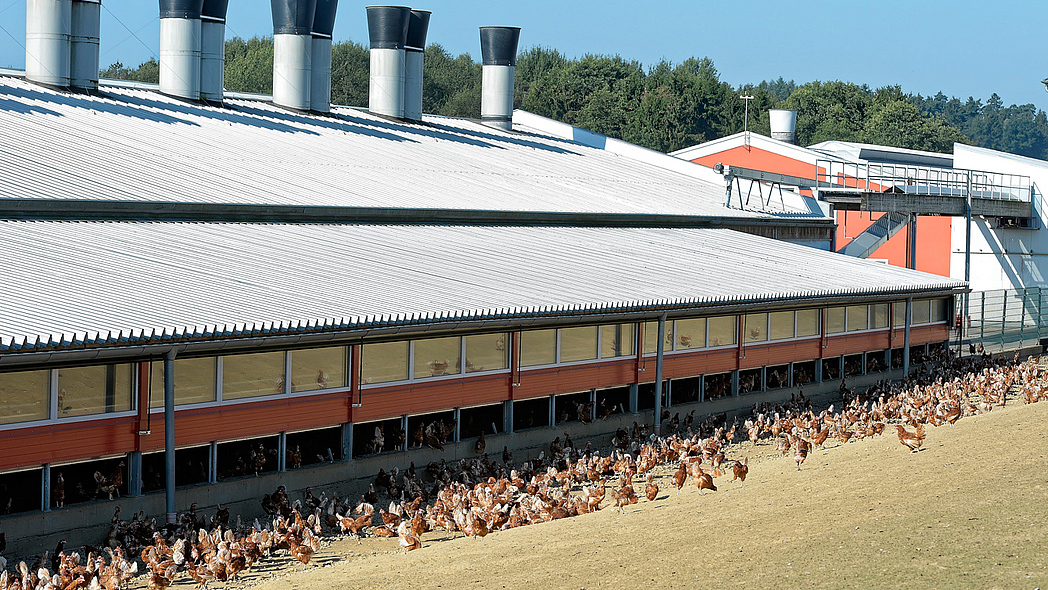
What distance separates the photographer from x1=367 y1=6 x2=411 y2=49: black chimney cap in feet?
130

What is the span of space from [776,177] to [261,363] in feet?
83.4

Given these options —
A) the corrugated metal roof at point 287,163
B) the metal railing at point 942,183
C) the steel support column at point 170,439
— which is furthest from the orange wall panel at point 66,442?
the metal railing at point 942,183

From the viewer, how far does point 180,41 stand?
33375 mm

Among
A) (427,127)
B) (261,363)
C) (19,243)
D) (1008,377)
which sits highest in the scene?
(427,127)

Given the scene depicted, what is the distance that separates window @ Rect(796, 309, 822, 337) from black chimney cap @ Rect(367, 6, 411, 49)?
18076 millimetres

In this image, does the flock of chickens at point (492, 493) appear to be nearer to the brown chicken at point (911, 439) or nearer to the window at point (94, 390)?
the brown chicken at point (911, 439)

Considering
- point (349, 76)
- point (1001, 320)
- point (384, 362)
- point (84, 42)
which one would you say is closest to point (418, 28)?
point (84, 42)

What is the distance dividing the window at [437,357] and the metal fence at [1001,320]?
20.2m

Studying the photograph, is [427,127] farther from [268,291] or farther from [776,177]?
[268,291]

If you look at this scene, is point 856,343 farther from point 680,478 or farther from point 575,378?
point 680,478

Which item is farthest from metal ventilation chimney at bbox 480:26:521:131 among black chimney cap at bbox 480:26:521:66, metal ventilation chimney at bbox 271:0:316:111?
metal ventilation chimney at bbox 271:0:316:111

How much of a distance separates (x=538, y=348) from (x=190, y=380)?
7.12 meters

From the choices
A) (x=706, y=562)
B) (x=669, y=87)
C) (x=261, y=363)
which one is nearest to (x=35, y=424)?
(x=261, y=363)

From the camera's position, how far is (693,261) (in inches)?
1102
